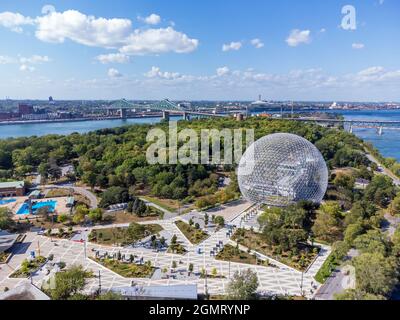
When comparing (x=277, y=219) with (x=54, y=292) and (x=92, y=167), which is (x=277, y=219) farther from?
(x=92, y=167)

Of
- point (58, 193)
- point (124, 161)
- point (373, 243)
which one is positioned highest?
point (124, 161)

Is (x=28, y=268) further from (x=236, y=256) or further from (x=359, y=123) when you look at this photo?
(x=359, y=123)

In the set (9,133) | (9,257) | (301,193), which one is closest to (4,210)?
(9,257)

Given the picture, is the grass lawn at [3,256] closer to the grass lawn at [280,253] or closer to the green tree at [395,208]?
the grass lawn at [280,253]

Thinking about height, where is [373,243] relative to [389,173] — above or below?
above

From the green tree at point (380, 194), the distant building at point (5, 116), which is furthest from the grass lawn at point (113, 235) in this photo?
the distant building at point (5, 116)

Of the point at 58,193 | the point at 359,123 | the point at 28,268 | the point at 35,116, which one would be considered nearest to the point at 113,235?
the point at 28,268
